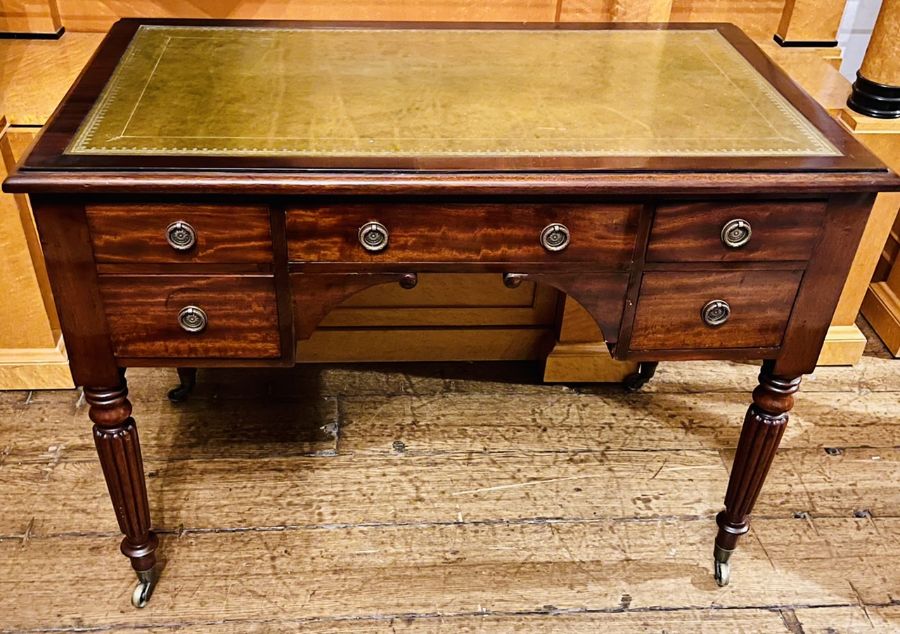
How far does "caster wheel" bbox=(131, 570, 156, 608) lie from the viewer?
6.19 feet

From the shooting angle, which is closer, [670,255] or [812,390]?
[670,255]

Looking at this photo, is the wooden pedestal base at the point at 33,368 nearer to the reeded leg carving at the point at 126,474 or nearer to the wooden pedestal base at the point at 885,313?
the reeded leg carving at the point at 126,474

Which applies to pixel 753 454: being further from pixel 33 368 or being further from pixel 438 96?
A: pixel 33 368

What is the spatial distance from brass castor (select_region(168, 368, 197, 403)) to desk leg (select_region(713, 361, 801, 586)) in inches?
53.0

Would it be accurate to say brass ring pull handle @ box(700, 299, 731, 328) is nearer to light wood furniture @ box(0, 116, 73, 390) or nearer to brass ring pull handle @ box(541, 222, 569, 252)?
brass ring pull handle @ box(541, 222, 569, 252)

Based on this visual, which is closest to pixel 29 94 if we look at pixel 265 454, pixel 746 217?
pixel 265 454

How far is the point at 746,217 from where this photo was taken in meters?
1.54

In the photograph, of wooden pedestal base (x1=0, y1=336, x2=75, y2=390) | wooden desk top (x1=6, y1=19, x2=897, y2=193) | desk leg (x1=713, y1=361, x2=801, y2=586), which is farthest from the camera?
wooden pedestal base (x1=0, y1=336, x2=75, y2=390)

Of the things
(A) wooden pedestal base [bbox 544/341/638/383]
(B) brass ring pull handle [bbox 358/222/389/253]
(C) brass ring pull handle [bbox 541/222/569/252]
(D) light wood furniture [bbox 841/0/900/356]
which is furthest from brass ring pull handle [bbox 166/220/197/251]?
(D) light wood furniture [bbox 841/0/900/356]

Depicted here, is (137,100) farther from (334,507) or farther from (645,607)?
(645,607)

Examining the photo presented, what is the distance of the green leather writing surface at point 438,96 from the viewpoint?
5.05 ft

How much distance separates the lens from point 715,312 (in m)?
1.64

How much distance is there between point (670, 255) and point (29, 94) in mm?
1451

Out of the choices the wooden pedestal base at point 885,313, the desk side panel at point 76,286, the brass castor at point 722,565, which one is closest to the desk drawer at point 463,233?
the desk side panel at point 76,286
